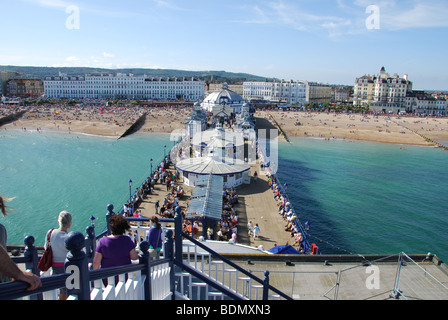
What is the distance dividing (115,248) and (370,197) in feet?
89.5

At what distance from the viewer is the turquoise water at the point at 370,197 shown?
1959 cm

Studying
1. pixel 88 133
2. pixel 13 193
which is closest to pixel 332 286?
pixel 13 193

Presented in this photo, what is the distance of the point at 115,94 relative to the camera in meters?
128

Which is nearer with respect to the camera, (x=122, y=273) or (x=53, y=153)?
(x=122, y=273)

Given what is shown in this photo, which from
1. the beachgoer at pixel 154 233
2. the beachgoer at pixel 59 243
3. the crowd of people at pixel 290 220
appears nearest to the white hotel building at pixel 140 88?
the crowd of people at pixel 290 220

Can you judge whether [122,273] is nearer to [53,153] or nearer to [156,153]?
[156,153]

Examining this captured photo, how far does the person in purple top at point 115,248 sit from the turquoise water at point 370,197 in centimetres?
1495

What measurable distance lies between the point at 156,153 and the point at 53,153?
1263cm

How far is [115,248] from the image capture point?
13.6 feet

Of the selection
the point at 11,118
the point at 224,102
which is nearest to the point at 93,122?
the point at 11,118

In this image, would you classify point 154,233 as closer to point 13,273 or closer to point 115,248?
point 115,248

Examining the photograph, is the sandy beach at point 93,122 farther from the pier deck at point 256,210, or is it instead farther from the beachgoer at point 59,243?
the beachgoer at point 59,243
